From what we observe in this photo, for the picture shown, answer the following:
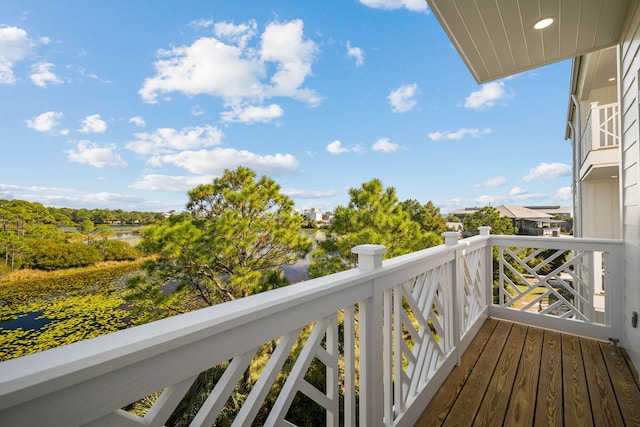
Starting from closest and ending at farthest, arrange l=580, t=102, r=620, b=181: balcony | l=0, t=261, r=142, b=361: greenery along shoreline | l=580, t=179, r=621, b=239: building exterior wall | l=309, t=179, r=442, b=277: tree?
l=580, t=102, r=620, b=181: balcony → l=580, t=179, r=621, b=239: building exterior wall → l=309, t=179, r=442, b=277: tree → l=0, t=261, r=142, b=361: greenery along shoreline

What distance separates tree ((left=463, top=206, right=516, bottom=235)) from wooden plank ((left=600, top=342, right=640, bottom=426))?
20.0 metres

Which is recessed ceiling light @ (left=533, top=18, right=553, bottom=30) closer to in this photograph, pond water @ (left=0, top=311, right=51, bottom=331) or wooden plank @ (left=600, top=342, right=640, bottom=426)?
wooden plank @ (left=600, top=342, right=640, bottom=426)

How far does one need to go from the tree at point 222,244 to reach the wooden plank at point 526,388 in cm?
722

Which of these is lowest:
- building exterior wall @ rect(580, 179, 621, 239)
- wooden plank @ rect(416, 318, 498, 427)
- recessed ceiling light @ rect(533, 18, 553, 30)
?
wooden plank @ rect(416, 318, 498, 427)

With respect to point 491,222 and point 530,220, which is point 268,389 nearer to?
point 530,220

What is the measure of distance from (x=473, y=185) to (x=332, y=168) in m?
16.7

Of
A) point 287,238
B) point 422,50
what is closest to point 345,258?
point 287,238

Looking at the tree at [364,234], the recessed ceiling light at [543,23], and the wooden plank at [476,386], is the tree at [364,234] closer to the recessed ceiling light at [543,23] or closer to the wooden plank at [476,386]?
the wooden plank at [476,386]

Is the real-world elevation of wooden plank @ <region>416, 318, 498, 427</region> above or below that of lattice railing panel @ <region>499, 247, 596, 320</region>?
below

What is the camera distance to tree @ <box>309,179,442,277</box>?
30.3 feet

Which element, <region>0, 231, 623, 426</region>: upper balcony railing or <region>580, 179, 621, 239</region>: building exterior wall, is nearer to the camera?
<region>0, 231, 623, 426</region>: upper balcony railing

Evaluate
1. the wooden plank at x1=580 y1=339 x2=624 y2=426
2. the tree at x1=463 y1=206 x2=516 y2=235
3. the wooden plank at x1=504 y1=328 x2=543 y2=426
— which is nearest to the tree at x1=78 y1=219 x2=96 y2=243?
the wooden plank at x1=504 y1=328 x2=543 y2=426

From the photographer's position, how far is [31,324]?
36.4 feet

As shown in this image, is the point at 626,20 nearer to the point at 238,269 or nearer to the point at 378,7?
the point at 238,269
